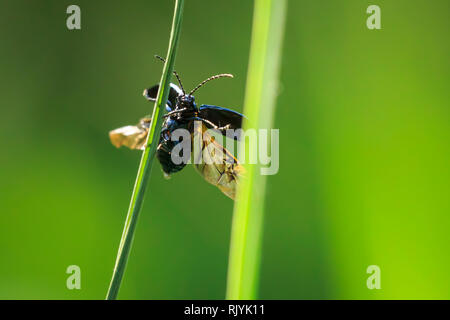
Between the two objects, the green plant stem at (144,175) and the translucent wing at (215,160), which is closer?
the green plant stem at (144,175)

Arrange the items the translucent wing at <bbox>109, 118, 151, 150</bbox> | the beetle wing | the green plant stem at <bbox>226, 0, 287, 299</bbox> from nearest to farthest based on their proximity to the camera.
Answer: the green plant stem at <bbox>226, 0, 287, 299</bbox>
the beetle wing
the translucent wing at <bbox>109, 118, 151, 150</bbox>

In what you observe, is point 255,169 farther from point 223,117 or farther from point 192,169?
point 192,169

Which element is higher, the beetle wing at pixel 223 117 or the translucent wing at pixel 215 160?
the beetle wing at pixel 223 117

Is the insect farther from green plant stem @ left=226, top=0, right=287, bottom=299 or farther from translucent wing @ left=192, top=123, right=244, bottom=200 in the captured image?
green plant stem @ left=226, top=0, right=287, bottom=299

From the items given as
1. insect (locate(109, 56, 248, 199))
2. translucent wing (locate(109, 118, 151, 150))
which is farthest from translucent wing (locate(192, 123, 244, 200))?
translucent wing (locate(109, 118, 151, 150))

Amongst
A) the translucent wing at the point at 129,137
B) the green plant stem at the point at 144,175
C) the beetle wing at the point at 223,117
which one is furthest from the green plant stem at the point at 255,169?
the translucent wing at the point at 129,137

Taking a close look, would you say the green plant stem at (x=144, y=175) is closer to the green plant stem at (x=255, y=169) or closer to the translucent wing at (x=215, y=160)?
the green plant stem at (x=255, y=169)
